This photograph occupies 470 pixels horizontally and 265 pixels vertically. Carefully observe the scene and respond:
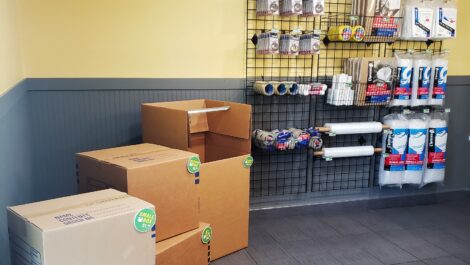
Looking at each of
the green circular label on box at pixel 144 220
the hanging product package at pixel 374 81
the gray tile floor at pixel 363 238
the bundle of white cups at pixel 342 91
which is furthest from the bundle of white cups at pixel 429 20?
the green circular label on box at pixel 144 220

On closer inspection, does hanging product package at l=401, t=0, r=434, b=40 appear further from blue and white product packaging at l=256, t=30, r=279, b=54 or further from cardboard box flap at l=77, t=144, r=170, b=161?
cardboard box flap at l=77, t=144, r=170, b=161

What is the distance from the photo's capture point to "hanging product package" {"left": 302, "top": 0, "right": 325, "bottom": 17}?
2861 mm

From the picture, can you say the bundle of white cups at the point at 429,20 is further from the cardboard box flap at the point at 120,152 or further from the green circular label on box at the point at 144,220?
the green circular label on box at the point at 144,220

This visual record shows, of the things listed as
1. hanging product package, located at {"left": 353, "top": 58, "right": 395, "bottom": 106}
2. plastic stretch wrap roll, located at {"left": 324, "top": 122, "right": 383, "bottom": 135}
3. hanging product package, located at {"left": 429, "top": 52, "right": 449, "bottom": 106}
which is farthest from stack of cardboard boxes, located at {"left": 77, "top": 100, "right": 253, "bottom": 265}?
hanging product package, located at {"left": 429, "top": 52, "right": 449, "bottom": 106}

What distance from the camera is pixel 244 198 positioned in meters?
2.58

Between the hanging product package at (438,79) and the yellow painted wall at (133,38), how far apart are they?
156 centimetres

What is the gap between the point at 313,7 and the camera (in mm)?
2855

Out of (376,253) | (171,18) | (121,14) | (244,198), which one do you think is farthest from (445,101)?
(121,14)

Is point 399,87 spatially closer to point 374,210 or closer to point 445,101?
point 445,101

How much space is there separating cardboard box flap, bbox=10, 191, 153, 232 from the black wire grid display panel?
71.8 inches

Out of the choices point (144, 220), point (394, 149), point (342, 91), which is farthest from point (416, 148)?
point (144, 220)

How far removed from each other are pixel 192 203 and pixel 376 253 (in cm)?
139

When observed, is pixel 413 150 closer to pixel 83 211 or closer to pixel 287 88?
pixel 287 88

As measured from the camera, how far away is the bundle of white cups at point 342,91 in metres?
3.01
